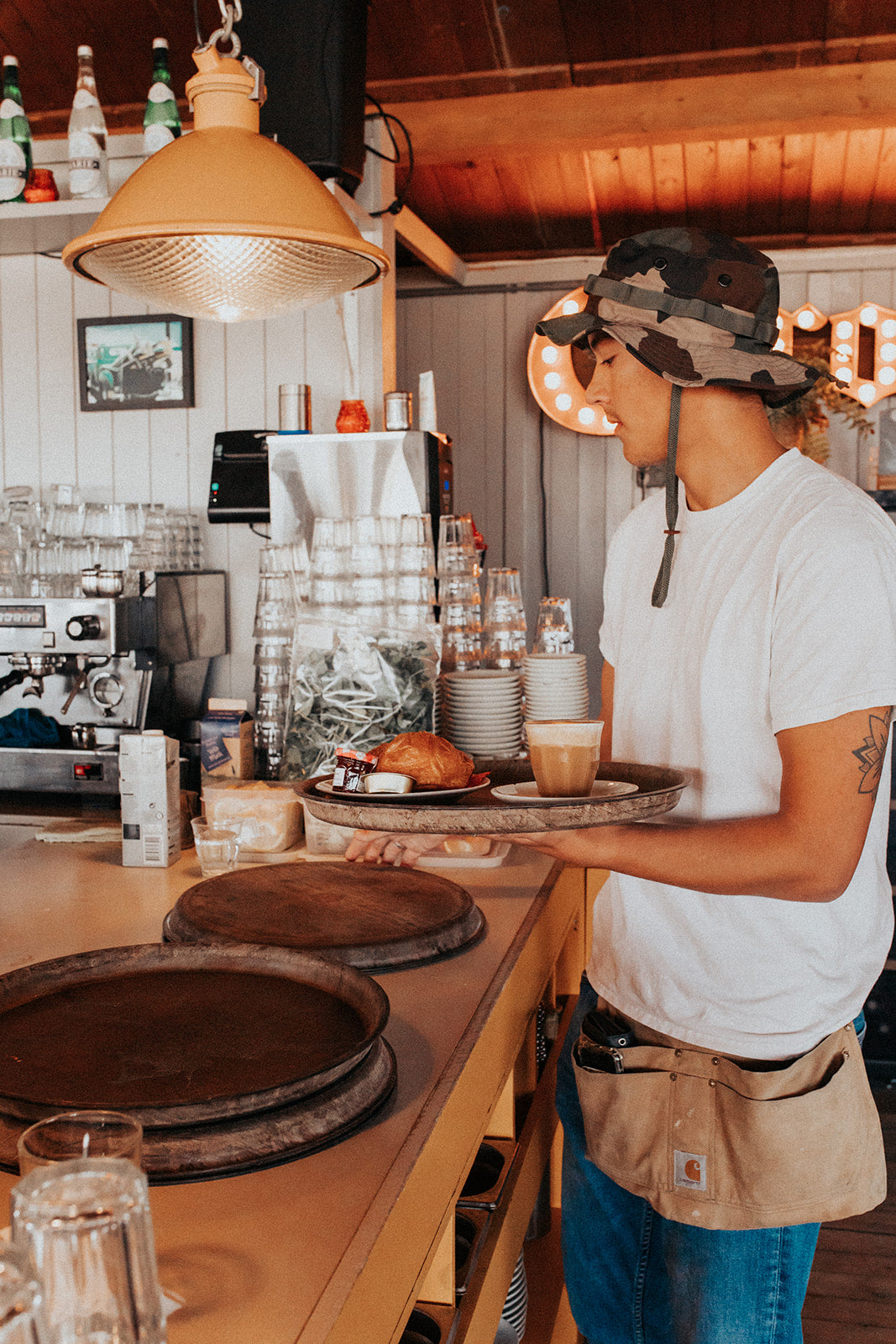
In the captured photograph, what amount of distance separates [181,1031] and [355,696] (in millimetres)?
1092

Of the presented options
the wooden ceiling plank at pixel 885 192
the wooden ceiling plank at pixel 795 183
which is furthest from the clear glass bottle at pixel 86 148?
the wooden ceiling plank at pixel 885 192

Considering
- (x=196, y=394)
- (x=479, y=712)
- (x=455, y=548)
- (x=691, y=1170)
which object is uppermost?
(x=196, y=394)

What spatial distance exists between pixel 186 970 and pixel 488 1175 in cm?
60

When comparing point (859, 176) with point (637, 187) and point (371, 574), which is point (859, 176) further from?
point (371, 574)

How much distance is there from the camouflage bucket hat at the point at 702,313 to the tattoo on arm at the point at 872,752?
41cm

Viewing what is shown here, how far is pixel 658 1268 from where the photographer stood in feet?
4.90

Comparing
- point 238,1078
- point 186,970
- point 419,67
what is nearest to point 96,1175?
point 238,1078

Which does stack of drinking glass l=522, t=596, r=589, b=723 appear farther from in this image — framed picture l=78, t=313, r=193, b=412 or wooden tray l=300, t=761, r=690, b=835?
framed picture l=78, t=313, r=193, b=412

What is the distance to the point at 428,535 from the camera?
2.38 meters

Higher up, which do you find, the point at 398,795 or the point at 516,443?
the point at 516,443

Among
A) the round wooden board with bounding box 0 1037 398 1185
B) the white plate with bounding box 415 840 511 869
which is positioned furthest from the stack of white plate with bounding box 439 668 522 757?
the round wooden board with bounding box 0 1037 398 1185

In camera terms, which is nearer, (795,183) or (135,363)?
(135,363)

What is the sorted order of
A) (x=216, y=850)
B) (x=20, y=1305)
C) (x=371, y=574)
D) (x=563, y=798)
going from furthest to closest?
(x=371, y=574)
(x=216, y=850)
(x=563, y=798)
(x=20, y=1305)

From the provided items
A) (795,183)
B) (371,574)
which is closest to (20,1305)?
(371,574)
